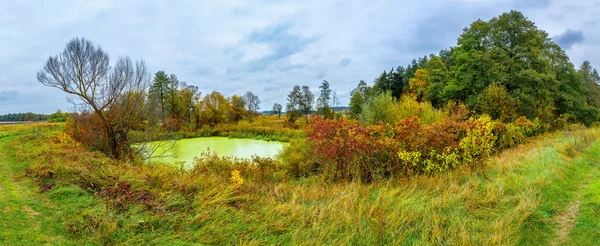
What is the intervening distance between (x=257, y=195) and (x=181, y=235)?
1.84 meters

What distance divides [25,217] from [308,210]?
4.26 m

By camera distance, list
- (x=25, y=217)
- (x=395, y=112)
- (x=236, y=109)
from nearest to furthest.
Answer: (x=25, y=217) < (x=395, y=112) < (x=236, y=109)

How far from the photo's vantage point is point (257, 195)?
17.9 feet

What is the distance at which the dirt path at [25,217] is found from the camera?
3.58m

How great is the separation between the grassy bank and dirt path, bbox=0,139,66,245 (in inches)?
1.9

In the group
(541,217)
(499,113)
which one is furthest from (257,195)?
(499,113)

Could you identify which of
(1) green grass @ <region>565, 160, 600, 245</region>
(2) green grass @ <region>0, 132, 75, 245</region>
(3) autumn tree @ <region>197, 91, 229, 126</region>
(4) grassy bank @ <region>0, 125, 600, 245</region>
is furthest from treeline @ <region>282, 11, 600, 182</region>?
(3) autumn tree @ <region>197, 91, 229, 126</region>

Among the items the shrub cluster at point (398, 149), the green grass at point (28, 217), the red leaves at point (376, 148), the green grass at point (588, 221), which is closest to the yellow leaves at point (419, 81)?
the shrub cluster at point (398, 149)

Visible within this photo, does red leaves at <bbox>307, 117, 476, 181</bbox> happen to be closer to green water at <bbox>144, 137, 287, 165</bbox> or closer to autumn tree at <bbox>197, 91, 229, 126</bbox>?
green water at <bbox>144, 137, 287, 165</bbox>

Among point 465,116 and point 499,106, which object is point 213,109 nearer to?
point 465,116

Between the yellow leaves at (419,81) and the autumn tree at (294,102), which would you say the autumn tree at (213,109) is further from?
the yellow leaves at (419,81)

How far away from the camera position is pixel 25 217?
13.8 feet

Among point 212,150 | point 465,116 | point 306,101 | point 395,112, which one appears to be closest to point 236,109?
point 306,101

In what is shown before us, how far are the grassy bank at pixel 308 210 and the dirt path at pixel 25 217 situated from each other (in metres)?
0.05
